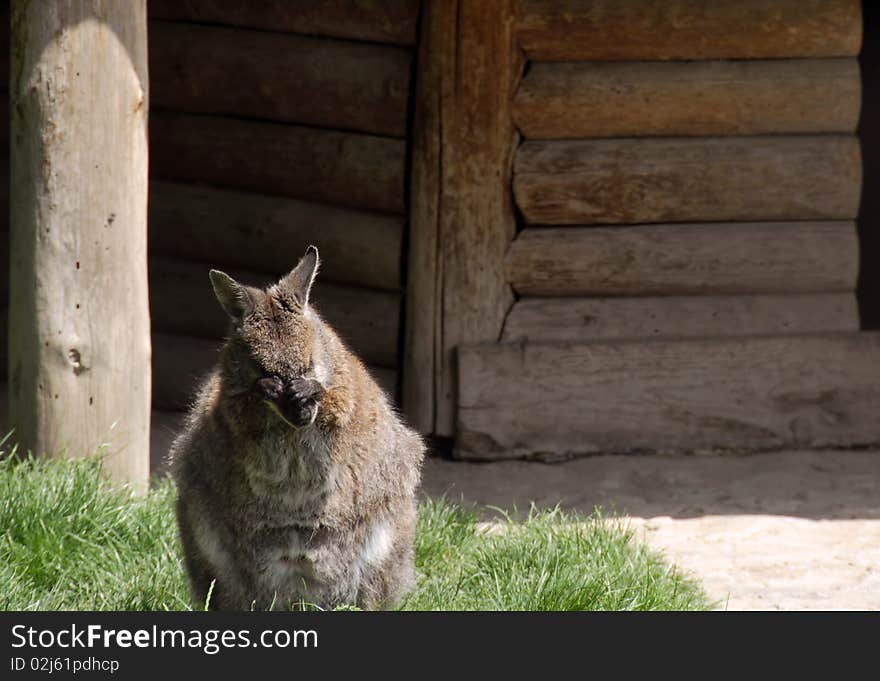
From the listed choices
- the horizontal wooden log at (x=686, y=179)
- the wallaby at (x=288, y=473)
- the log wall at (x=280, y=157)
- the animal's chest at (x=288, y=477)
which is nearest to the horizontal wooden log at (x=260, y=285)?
the log wall at (x=280, y=157)

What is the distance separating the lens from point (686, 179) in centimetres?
765

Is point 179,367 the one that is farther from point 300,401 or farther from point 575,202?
point 300,401

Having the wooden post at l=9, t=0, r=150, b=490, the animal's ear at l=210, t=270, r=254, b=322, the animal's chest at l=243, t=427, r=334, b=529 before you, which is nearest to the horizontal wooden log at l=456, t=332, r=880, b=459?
the wooden post at l=9, t=0, r=150, b=490

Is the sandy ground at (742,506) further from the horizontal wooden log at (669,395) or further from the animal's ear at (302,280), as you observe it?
the animal's ear at (302,280)

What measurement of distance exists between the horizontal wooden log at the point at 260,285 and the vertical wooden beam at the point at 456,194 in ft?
0.69

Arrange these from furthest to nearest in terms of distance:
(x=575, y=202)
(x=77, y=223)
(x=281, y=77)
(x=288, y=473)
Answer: (x=281, y=77)
(x=575, y=202)
(x=77, y=223)
(x=288, y=473)

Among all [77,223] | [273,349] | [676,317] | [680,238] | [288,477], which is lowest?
[676,317]

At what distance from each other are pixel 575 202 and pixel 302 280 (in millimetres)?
3506

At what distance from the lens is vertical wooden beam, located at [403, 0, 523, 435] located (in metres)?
7.38

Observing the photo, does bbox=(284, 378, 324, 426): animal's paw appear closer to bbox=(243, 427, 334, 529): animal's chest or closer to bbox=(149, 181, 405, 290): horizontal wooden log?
bbox=(243, 427, 334, 529): animal's chest

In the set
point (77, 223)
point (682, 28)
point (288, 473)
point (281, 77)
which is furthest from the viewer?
point (281, 77)

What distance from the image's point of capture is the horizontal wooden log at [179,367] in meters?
8.44

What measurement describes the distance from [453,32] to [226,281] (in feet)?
11.5

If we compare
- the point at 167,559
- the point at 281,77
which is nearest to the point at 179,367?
the point at 281,77
